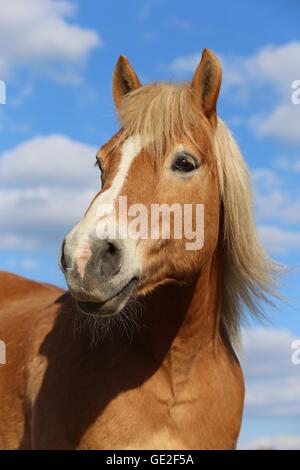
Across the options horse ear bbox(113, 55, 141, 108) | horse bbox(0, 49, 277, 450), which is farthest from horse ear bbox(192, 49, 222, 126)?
horse ear bbox(113, 55, 141, 108)

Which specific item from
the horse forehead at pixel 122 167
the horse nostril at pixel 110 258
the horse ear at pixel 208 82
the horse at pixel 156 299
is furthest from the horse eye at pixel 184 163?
the horse nostril at pixel 110 258

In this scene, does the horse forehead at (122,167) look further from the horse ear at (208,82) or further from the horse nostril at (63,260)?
the horse ear at (208,82)

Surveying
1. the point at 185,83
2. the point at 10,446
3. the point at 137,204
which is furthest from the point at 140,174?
the point at 10,446

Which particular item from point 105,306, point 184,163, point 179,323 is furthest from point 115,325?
point 184,163

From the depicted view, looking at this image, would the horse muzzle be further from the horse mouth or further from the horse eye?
the horse eye

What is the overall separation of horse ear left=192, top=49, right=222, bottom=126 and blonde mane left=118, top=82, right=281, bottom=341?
8 centimetres

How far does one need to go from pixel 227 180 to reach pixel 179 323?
111cm

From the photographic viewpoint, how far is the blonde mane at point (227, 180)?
5203mm

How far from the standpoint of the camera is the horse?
4.71m

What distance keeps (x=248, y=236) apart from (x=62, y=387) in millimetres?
1746

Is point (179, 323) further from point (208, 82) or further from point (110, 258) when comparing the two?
point (208, 82)

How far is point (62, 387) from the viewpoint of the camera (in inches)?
206

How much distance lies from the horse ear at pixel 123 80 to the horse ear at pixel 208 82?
634 millimetres

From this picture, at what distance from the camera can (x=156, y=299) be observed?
17.4ft
